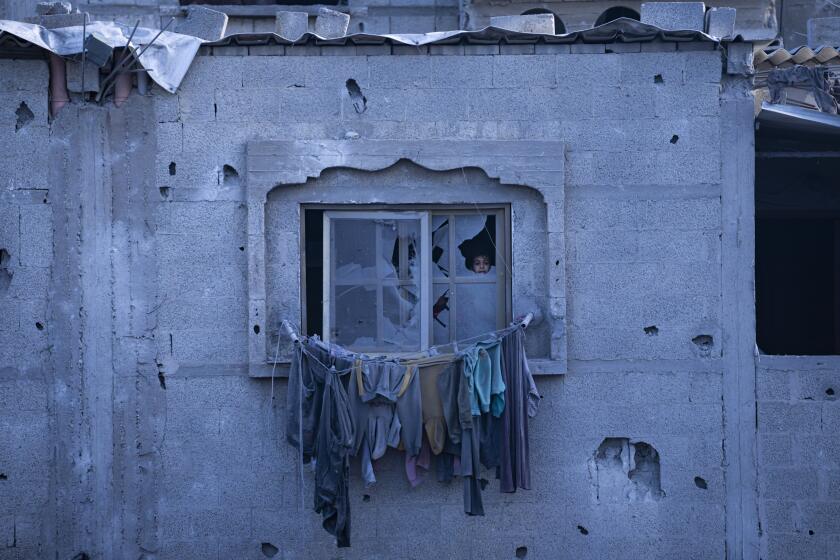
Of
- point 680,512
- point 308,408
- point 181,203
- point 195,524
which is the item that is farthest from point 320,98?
point 680,512

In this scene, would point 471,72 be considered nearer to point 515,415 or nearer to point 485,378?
point 485,378

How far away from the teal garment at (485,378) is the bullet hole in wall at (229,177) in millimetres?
2072

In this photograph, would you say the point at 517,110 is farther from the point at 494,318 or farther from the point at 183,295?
the point at 183,295

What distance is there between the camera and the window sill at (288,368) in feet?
24.4

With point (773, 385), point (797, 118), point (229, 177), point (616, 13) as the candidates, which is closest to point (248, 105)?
point (229, 177)

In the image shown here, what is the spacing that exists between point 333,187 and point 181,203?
110 cm

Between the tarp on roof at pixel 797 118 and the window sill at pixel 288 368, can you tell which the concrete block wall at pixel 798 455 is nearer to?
the window sill at pixel 288 368

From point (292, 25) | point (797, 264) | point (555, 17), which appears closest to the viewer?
point (292, 25)

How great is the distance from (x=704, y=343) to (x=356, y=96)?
3099 millimetres

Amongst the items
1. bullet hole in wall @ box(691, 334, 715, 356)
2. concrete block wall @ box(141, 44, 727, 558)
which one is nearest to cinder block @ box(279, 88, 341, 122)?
concrete block wall @ box(141, 44, 727, 558)

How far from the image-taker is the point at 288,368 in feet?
24.5

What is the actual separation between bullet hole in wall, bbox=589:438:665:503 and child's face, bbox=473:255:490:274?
1.52m

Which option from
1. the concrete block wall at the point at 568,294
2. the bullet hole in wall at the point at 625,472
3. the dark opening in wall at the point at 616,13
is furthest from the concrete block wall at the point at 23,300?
the dark opening in wall at the point at 616,13

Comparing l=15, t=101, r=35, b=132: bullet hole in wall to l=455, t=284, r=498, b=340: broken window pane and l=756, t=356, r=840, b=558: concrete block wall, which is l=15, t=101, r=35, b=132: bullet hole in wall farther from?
l=756, t=356, r=840, b=558: concrete block wall
